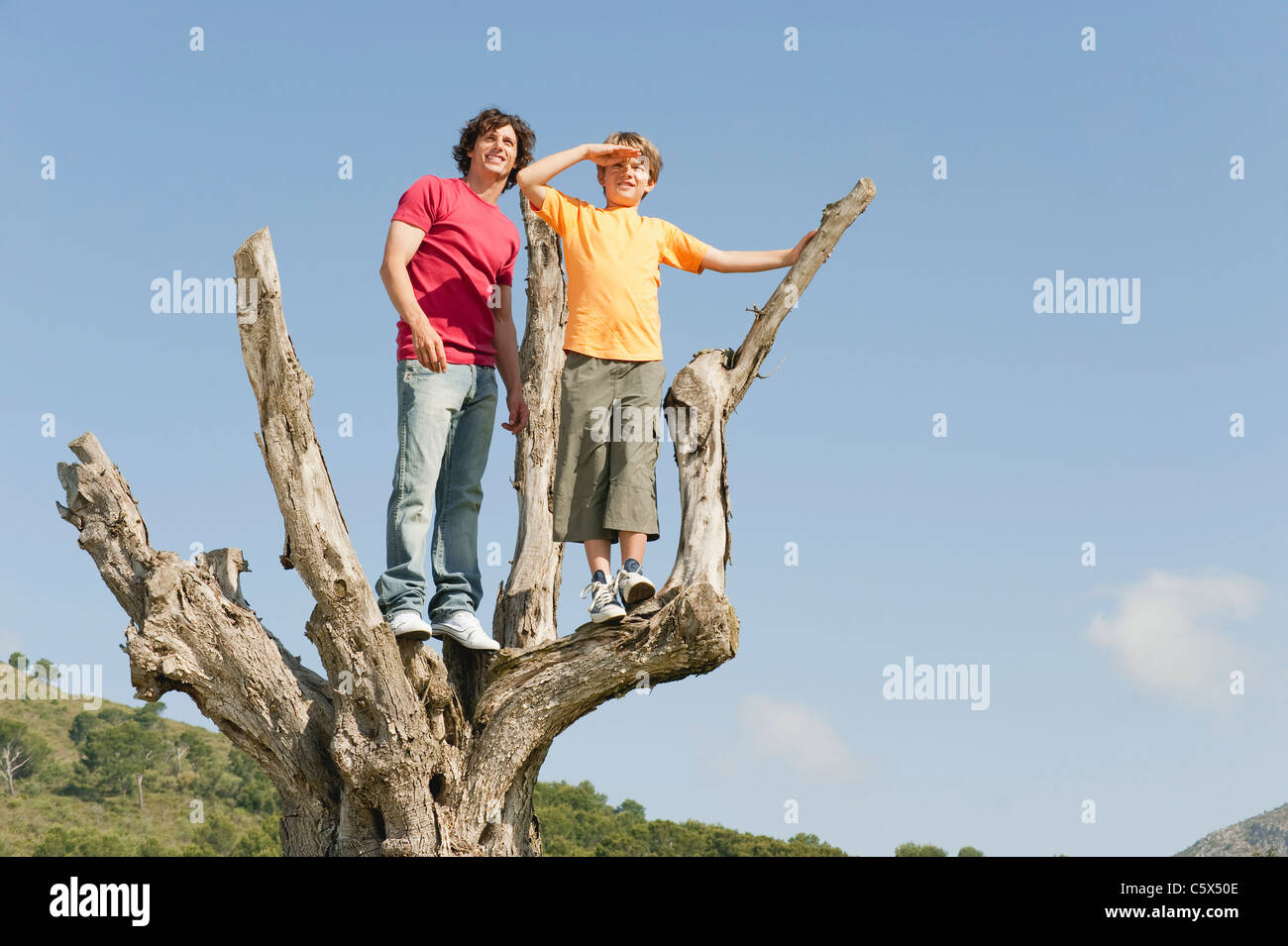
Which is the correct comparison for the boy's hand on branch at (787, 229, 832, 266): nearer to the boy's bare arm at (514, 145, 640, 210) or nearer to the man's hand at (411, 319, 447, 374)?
the boy's bare arm at (514, 145, 640, 210)

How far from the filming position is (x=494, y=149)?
7.36 meters

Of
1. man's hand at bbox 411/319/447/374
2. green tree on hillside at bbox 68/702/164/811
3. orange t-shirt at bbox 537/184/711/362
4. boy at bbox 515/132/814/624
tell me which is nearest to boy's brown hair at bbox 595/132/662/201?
boy at bbox 515/132/814/624

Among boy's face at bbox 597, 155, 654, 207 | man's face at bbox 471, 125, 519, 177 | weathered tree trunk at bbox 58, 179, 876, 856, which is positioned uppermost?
man's face at bbox 471, 125, 519, 177

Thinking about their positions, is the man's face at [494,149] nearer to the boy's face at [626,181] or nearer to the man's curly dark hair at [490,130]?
the man's curly dark hair at [490,130]

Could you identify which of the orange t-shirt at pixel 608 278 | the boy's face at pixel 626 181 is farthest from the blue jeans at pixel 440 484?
the boy's face at pixel 626 181

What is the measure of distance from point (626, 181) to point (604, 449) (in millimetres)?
1697

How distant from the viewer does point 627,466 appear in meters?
6.80

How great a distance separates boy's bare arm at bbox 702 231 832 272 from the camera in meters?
7.31

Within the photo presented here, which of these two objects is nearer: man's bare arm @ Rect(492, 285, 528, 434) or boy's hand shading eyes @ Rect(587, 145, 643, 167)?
boy's hand shading eyes @ Rect(587, 145, 643, 167)

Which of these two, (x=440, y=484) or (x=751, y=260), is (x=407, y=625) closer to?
(x=440, y=484)

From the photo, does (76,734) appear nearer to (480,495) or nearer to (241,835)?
(241,835)

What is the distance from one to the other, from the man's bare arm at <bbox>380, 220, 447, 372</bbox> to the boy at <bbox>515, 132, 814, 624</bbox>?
2.49 feet

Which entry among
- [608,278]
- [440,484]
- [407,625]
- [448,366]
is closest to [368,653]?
[407,625]
